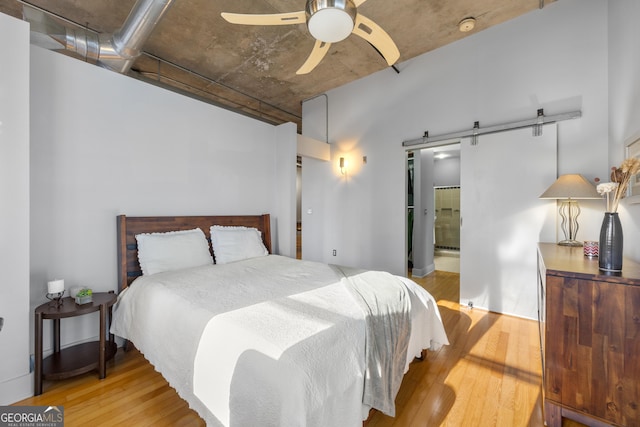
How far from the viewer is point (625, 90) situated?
2.13 m

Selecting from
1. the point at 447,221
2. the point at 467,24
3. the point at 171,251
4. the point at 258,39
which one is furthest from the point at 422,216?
the point at 171,251

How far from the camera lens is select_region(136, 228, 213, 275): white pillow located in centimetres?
249

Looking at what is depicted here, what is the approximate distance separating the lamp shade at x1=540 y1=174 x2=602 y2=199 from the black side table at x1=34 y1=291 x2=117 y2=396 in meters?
4.05

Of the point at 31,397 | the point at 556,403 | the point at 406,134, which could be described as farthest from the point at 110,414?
the point at 406,134

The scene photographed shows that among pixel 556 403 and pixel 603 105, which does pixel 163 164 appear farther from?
pixel 603 105

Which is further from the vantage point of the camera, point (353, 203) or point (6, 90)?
point (353, 203)

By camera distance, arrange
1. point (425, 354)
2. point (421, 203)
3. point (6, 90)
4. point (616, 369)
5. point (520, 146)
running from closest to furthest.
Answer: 1. point (616, 369)
2. point (6, 90)
3. point (425, 354)
4. point (520, 146)
5. point (421, 203)

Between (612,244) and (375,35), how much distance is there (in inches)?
77.9

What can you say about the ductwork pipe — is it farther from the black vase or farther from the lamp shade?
the lamp shade

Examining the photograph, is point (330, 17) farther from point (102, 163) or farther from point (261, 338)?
point (102, 163)

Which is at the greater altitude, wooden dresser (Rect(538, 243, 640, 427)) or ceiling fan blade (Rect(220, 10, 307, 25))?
ceiling fan blade (Rect(220, 10, 307, 25))

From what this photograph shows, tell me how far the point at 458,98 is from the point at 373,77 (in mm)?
1474

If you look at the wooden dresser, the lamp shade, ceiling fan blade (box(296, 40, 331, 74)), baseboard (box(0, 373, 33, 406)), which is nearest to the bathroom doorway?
the lamp shade

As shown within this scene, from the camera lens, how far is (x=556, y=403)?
1.51 m
